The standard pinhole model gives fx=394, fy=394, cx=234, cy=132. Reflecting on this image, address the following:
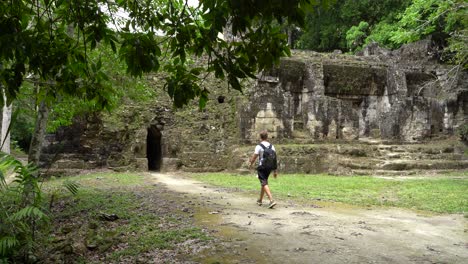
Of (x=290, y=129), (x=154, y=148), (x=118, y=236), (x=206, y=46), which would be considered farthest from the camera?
(x=154, y=148)

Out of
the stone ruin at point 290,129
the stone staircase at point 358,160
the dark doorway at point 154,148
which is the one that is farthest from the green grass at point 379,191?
the dark doorway at point 154,148

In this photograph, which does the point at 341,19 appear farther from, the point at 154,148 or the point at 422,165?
the point at 154,148

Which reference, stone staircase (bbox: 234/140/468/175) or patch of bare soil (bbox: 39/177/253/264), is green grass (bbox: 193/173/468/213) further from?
patch of bare soil (bbox: 39/177/253/264)

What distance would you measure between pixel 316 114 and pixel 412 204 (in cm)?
924

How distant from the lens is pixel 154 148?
17.8m

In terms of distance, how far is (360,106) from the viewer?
21.9 meters

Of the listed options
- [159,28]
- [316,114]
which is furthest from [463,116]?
[159,28]

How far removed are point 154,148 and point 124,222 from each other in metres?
12.2

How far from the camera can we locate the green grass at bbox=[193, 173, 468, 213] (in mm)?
7773

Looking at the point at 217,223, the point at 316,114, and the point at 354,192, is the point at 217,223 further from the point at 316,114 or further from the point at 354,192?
the point at 316,114

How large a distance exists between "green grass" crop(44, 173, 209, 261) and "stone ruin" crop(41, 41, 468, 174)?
19.5 ft

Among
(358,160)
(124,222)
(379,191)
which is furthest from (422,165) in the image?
(124,222)

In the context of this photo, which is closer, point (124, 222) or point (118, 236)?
point (118, 236)

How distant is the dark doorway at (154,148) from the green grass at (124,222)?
7466 millimetres
